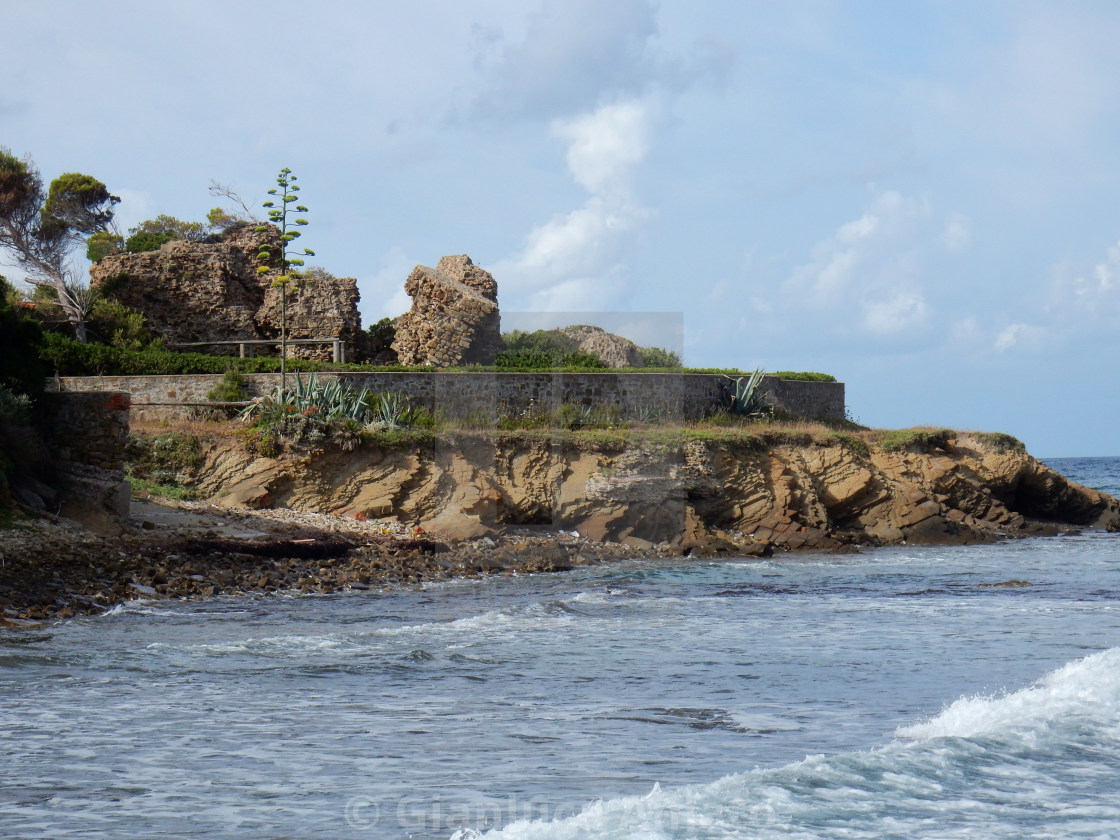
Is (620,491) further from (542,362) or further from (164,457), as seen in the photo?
(164,457)

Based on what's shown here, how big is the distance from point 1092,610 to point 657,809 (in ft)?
36.8

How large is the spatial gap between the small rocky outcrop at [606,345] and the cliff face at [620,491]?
29.7 ft

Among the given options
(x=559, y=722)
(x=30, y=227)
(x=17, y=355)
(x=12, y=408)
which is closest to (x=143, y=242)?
(x=30, y=227)

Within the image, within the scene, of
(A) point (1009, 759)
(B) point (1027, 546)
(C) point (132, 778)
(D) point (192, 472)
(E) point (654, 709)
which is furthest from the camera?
(B) point (1027, 546)

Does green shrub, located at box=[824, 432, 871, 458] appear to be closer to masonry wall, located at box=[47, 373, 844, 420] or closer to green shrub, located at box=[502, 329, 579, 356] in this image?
masonry wall, located at box=[47, 373, 844, 420]

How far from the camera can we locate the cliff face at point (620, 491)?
21875 mm

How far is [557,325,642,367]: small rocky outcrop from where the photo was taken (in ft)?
112

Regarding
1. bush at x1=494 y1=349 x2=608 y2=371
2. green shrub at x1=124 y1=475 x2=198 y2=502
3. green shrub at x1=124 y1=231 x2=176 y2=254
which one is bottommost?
green shrub at x1=124 y1=475 x2=198 y2=502


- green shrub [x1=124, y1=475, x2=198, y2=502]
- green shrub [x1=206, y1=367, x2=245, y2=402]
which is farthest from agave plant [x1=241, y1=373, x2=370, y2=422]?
green shrub [x1=124, y1=475, x2=198, y2=502]

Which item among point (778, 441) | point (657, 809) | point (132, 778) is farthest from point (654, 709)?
point (778, 441)

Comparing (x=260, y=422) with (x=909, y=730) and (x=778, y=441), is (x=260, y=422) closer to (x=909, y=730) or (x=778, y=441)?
(x=778, y=441)

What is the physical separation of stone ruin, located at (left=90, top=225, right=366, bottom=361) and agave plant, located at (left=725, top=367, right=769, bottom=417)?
10.9 meters

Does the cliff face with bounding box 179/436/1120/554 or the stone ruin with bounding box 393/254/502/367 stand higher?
the stone ruin with bounding box 393/254/502/367

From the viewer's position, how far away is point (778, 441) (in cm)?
2656
